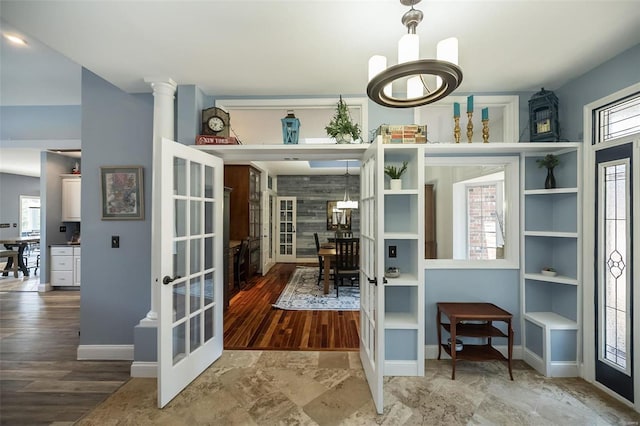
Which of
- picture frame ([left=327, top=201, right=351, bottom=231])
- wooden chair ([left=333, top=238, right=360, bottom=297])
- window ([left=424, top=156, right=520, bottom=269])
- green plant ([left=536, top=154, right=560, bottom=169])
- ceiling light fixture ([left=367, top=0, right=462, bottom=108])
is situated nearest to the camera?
ceiling light fixture ([left=367, top=0, right=462, bottom=108])

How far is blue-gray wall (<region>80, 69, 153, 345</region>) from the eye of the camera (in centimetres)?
276

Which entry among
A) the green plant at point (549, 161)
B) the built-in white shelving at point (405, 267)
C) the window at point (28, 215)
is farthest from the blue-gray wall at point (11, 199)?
the green plant at point (549, 161)

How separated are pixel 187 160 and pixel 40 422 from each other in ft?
6.90

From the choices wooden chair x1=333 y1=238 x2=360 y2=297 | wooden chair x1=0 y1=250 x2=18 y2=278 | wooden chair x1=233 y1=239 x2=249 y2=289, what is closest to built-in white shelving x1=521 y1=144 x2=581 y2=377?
wooden chair x1=333 y1=238 x2=360 y2=297

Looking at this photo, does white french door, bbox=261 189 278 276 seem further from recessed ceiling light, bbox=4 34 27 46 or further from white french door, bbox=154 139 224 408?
recessed ceiling light, bbox=4 34 27 46

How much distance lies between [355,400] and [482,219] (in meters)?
2.77

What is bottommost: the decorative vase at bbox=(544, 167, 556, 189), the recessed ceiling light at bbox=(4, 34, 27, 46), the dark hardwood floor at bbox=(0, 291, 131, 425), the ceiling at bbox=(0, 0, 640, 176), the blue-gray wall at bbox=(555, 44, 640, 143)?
the dark hardwood floor at bbox=(0, 291, 131, 425)

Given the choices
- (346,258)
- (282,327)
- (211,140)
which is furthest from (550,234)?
(211,140)

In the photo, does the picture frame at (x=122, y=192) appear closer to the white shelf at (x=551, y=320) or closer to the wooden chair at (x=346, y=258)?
the wooden chair at (x=346, y=258)

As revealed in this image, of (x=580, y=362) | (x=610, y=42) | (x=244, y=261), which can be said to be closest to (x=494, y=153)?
(x=610, y=42)

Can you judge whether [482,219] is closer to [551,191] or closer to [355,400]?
[551,191]

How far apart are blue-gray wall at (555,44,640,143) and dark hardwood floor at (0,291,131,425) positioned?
4541mm

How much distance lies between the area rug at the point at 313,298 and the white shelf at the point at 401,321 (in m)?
1.72

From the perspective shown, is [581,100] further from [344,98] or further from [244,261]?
Answer: [244,261]
